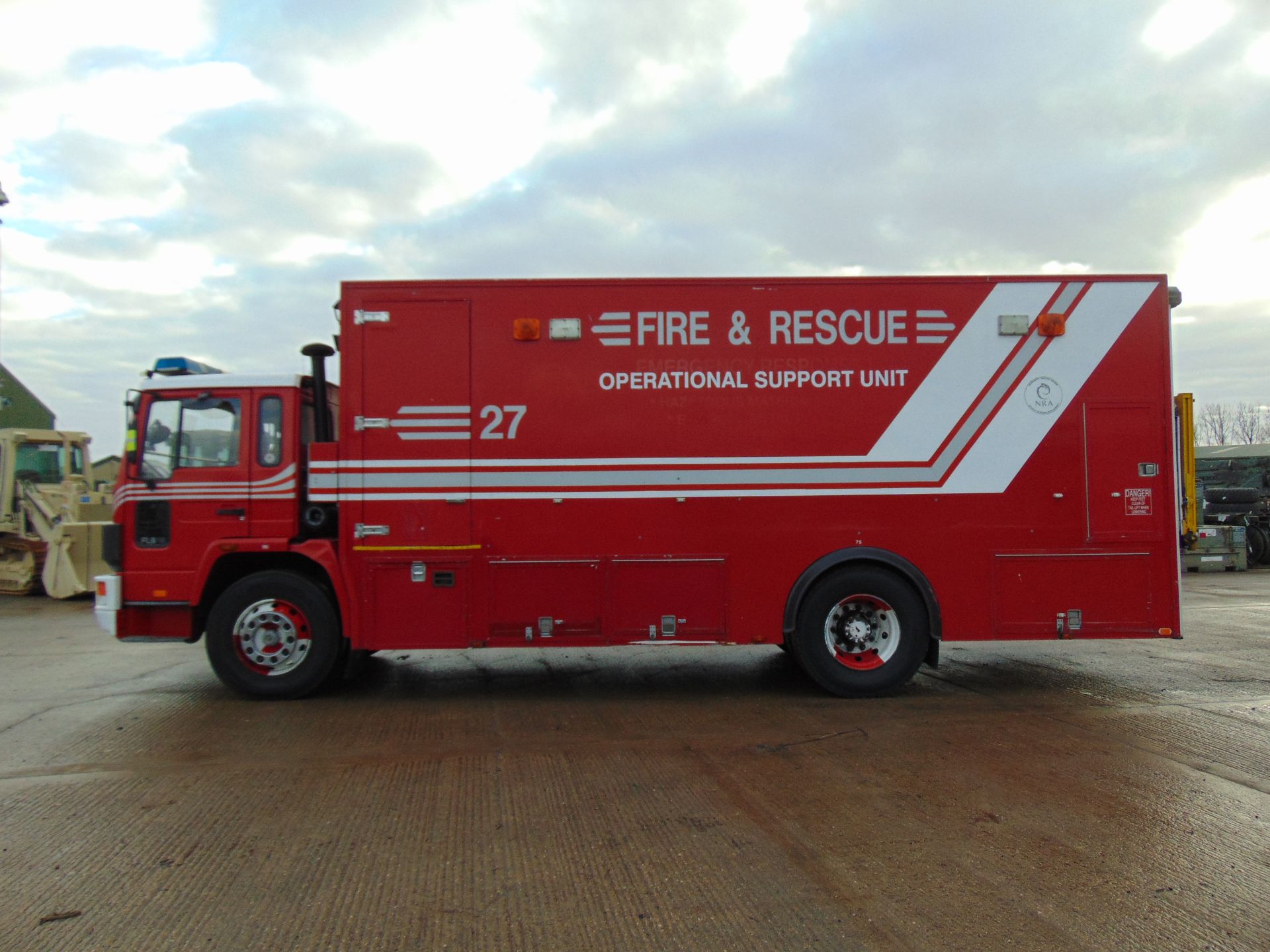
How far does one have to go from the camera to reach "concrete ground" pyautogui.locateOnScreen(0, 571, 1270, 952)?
3156 mm

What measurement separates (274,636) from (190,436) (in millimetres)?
1724

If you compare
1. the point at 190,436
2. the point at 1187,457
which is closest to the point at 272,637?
the point at 190,436

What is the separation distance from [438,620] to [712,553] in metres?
2.19

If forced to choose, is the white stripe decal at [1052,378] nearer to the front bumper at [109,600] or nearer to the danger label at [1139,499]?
the danger label at [1139,499]

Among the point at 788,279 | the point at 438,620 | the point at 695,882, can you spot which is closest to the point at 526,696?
the point at 438,620

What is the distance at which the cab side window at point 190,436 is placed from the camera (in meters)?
6.48

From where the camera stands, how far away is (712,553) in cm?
637

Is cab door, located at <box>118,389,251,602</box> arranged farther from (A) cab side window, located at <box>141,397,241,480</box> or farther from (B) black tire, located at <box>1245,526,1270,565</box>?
(B) black tire, located at <box>1245,526,1270,565</box>

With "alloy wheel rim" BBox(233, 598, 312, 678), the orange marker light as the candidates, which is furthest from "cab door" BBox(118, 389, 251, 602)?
the orange marker light

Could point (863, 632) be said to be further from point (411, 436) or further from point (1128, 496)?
point (411, 436)

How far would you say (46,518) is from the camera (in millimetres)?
13578

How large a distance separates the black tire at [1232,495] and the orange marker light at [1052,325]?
17.2m

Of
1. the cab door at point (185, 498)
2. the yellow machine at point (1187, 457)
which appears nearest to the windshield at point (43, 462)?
the cab door at point (185, 498)

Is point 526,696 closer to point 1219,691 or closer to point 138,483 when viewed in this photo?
point 138,483
